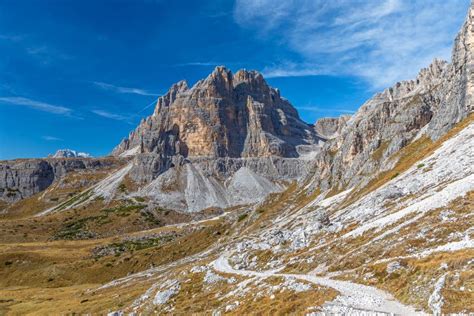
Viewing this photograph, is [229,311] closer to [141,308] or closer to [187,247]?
[141,308]

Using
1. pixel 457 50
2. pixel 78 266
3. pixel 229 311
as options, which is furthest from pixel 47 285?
pixel 457 50

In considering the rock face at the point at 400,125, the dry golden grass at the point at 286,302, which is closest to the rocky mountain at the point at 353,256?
the dry golden grass at the point at 286,302

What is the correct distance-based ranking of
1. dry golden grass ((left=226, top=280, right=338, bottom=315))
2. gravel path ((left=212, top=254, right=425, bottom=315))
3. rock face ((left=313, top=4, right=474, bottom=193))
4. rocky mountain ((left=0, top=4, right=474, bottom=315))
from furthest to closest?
rock face ((left=313, top=4, right=474, bottom=193))
dry golden grass ((left=226, top=280, right=338, bottom=315))
rocky mountain ((left=0, top=4, right=474, bottom=315))
gravel path ((left=212, top=254, right=425, bottom=315))

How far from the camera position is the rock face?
347ft

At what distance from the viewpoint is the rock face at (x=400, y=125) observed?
4158 inches

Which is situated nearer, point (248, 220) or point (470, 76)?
point (470, 76)

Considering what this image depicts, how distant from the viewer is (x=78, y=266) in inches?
5748

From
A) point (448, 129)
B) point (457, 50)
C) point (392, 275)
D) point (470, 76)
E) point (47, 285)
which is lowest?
point (47, 285)

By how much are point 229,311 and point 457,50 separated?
11575 centimetres

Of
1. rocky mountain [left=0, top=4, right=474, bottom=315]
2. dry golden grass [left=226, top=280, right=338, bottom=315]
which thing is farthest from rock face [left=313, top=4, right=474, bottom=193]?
dry golden grass [left=226, top=280, right=338, bottom=315]

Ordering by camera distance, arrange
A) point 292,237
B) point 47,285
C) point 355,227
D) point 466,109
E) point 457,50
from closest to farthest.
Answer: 1. point 355,227
2. point 292,237
3. point 466,109
4. point 457,50
5. point 47,285

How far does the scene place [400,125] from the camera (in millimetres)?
142625

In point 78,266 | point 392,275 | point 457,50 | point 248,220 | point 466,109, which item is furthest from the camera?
point 248,220

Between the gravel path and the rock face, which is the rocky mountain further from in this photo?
the rock face
